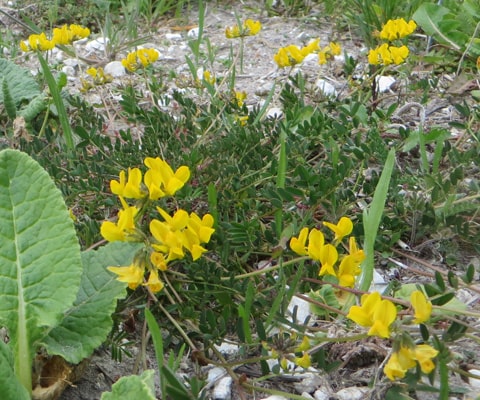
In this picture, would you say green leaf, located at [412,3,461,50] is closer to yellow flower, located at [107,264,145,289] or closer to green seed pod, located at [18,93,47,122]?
green seed pod, located at [18,93,47,122]

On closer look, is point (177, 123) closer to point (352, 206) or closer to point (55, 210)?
→ point (352, 206)

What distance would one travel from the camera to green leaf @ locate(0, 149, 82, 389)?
4.74 feet

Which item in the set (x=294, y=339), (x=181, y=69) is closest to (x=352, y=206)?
(x=294, y=339)

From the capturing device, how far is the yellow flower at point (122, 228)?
140cm

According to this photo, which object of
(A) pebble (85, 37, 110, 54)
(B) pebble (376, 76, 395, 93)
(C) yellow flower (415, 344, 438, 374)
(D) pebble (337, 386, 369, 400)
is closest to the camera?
(C) yellow flower (415, 344, 438, 374)

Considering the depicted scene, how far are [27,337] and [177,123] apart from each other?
122 centimetres

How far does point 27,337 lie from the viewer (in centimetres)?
144

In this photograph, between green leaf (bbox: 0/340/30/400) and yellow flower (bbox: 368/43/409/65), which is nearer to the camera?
green leaf (bbox: 0/340/30/400)

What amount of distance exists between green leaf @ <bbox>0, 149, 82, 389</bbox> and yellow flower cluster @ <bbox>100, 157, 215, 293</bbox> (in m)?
0.13

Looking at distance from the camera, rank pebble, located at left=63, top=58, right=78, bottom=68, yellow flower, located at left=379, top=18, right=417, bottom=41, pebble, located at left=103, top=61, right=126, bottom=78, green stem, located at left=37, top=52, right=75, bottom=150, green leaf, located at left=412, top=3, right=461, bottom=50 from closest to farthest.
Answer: green stem, located at left=37, top=52, right=75, bottom=150 → yellow flower, located at left=379, top=18, right=417, bottom=41 → green leaf, located at left=412, top=3, right=461, bottom=50 → pebble, located at left=103, top=61, right=126, bottom=78 → pebble, located at left=63, top=58, right=78, bottom=68

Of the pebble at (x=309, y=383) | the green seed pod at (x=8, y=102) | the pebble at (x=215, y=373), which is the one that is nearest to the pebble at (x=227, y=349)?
the pebble at (x=215, y=373)

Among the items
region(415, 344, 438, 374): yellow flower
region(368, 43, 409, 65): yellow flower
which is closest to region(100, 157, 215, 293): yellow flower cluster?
region(415, 344, 438, 374): yellow flower

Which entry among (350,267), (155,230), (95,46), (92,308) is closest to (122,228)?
(155,230)

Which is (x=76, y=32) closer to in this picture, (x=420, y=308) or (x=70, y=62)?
(x=70, y=62)
